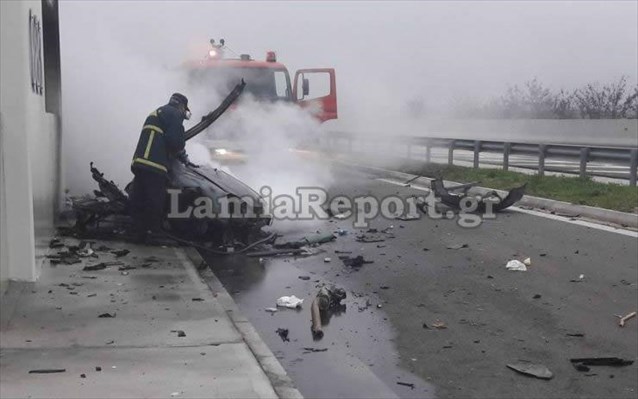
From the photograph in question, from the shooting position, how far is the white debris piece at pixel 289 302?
608 cm

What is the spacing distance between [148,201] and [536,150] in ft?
33.8

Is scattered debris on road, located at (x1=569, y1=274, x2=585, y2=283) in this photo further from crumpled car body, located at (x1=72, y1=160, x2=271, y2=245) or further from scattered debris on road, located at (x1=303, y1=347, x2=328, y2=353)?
crumpled car body, located at (x1=72, y1=160, x2=271, y2=245)

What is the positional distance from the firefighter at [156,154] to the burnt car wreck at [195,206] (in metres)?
0.23

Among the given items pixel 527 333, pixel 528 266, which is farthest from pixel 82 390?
pixel 528 266

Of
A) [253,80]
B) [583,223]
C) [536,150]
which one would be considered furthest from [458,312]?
[536,150]

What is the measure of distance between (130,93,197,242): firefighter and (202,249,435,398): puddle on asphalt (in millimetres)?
901

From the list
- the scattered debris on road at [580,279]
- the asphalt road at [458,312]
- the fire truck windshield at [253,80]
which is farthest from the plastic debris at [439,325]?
the fire truck windshield at [253,80]

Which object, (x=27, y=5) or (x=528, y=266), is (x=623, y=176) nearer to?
(x=528, y=266)

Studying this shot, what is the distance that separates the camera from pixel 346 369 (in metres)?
4.61

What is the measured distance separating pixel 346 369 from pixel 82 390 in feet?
5.50

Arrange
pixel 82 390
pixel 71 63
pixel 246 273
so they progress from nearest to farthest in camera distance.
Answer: pixel 82 390
pixel 246 273
pixel 71 63

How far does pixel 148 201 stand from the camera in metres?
7.87

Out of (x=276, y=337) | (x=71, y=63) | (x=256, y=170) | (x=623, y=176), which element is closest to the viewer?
(x=276, y=337)

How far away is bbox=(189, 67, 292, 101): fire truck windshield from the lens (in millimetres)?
12773
